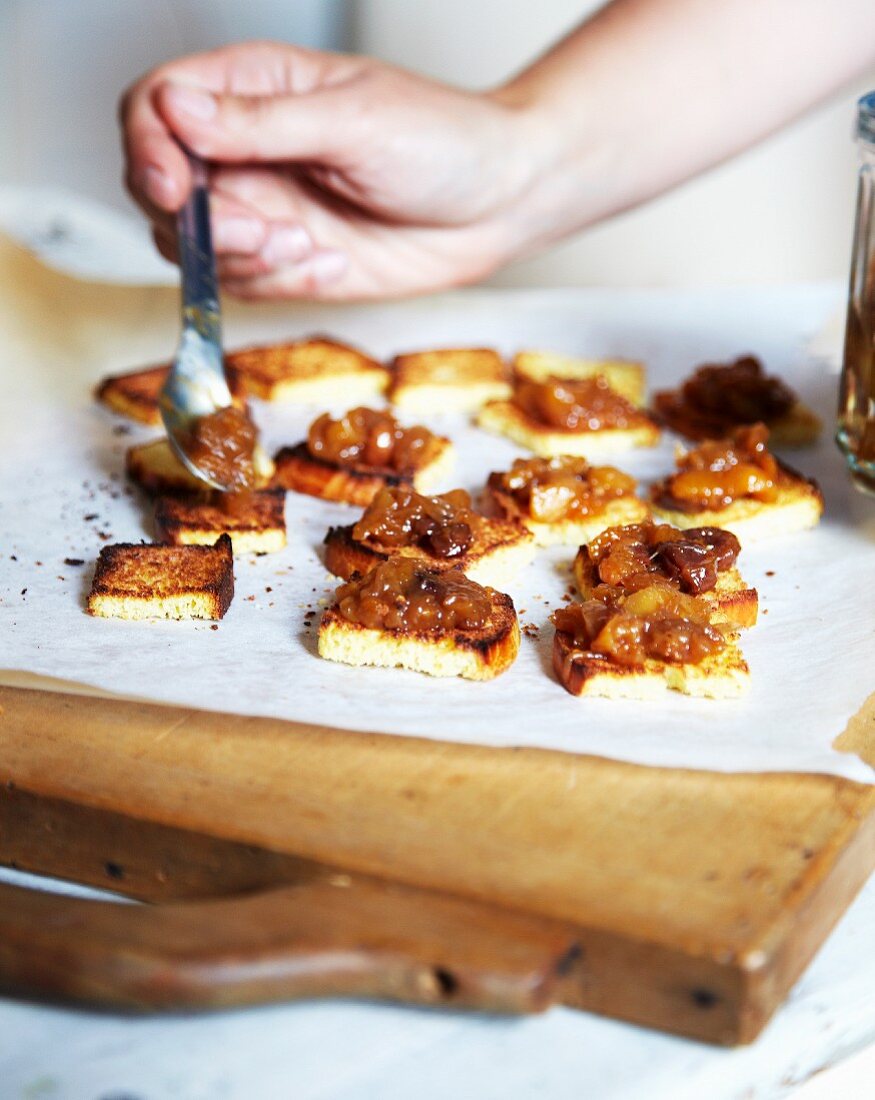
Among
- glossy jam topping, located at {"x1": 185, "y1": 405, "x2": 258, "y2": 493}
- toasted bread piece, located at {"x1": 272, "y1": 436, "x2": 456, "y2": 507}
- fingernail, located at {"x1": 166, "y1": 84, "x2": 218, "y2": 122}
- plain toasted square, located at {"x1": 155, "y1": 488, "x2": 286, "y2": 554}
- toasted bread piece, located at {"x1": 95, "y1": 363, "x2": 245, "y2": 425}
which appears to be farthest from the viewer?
toasted bread piece, located at {"x1": 95, "y1": 363, "x2": 245, "y2": 425}

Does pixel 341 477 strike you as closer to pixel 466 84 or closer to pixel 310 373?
pixel 310 373

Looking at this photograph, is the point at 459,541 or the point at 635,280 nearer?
the point at 459,541

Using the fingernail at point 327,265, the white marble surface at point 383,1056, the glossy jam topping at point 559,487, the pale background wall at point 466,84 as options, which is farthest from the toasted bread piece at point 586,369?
the pale background wall at point 466,84

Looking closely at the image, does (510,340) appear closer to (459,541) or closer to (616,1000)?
(459,541)

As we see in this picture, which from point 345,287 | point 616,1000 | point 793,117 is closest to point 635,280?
point 793,117

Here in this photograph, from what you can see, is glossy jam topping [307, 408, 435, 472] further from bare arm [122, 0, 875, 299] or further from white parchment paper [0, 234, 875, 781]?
bare arm [122, 0, 875, 299]

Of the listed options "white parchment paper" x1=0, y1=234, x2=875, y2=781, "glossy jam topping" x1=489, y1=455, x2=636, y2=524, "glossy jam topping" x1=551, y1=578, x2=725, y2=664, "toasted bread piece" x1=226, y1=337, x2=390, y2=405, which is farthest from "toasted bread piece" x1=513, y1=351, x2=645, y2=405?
"glossy jam topping" x1=551, y1=578, x2=725, y2=664

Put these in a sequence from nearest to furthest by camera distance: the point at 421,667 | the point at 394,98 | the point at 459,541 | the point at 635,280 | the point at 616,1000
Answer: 1. the point at 616,1000
2. the point at 421,667
3. the point at 459,541
4. the point at 394,98
5. the point at 635,280
